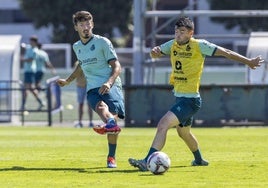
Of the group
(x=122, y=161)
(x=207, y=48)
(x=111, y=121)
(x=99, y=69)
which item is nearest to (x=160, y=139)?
(x=111, y=121)

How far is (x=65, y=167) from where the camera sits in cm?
1416

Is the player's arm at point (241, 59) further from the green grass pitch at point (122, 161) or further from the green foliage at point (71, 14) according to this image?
the green foliage at point (71, 14)

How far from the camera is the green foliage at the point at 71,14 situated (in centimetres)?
6197

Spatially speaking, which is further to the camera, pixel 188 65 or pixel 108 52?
pixel 108 52

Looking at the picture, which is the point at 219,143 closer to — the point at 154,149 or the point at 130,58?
the point at 154,149

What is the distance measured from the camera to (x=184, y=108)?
535 inches

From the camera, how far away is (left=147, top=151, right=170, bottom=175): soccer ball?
1284 centimetres

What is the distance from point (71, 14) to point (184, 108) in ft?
160

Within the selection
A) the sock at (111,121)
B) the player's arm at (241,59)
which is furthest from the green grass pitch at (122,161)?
the player's arm at (241,59)

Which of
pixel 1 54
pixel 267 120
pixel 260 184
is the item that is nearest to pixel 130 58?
pixel 1 54

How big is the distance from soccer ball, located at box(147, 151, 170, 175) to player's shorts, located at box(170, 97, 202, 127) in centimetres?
81

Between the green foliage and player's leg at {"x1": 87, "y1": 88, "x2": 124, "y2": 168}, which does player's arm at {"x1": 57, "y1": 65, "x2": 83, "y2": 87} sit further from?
the green foliage

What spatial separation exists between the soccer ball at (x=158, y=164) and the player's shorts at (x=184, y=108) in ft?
2.64

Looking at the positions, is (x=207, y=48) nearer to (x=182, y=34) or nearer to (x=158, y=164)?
(x=182, y=34)
